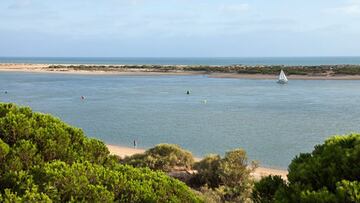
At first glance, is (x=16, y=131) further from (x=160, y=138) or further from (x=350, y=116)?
(x=350, y=116)

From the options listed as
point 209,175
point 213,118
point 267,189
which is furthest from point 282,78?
point 267,189

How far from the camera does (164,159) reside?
17781mm

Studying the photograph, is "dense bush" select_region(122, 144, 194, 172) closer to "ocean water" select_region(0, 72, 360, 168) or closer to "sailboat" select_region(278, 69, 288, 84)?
"ocean water" select_region(0, 72, 360, 168)

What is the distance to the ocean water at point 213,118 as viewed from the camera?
1061 inches

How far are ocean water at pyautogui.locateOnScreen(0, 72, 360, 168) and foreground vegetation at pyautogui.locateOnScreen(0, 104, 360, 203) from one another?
602 inches

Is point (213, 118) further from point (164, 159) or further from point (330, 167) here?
point (330, 167)

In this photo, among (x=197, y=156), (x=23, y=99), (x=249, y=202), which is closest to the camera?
(x=249, y=202)

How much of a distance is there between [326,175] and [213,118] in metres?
32.9

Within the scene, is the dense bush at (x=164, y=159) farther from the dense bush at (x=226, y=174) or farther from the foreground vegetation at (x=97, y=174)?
the foreground vegetation at (x=97, y=174)

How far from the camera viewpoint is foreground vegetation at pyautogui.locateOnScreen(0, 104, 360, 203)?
499cm

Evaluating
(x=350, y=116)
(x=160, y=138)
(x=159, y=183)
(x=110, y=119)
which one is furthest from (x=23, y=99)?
(x=159, y=183)

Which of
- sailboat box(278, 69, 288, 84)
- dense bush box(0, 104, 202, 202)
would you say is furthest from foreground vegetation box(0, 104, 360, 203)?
sailboat box(278, 69, 288, 84)

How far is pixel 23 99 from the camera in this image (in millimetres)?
52594

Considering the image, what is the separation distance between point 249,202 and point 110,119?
89.7ft
